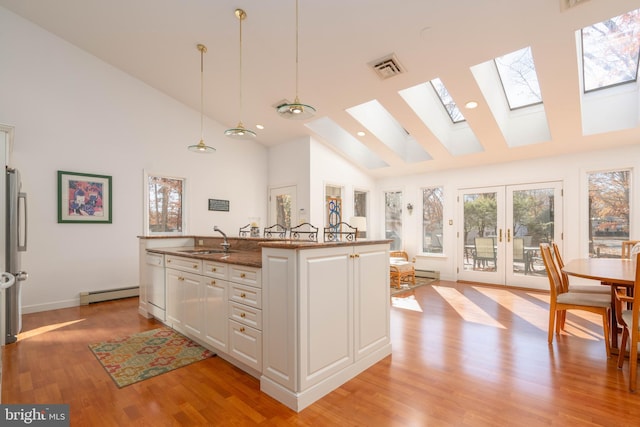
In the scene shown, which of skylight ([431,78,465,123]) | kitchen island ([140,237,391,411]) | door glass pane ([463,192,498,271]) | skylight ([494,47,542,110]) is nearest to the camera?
kitchen island ([140,237,391,411])

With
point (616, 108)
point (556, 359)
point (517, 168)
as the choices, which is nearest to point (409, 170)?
point (517, 168)

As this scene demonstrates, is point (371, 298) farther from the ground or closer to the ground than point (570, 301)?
farther from the ground

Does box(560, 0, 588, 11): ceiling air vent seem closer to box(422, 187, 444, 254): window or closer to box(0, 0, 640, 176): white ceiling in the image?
box(0, 0, 640, 176): white ceiling

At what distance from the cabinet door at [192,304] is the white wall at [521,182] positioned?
5.39 m

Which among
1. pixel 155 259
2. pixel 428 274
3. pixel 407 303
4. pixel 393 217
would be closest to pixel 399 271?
pixel 407 303

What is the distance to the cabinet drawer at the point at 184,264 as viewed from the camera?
2.90m

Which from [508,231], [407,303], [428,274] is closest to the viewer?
[407,303]

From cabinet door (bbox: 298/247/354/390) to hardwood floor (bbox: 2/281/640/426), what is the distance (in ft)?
0.68

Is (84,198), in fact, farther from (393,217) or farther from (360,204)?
(393,217)

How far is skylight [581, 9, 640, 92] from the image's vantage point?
364 cm

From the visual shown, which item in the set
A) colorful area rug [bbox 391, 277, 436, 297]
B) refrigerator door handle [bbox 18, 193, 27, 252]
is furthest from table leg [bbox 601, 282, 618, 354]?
refrigerator door handle [bbox 18, 193, 27, 252]

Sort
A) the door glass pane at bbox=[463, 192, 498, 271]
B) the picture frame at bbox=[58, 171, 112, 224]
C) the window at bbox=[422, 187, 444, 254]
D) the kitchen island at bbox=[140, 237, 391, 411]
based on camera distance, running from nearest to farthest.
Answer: the kitchen island at bbox=[140, 237, 391, 411] → the picture frame at bbox=[58, 171, 112, 224] → the door glass pane at bbox=[463, 192, 498, 271] → the window at bbox=[422, 187, 444, 254]

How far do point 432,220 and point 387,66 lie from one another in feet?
13.6

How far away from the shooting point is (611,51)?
13.1 feet
